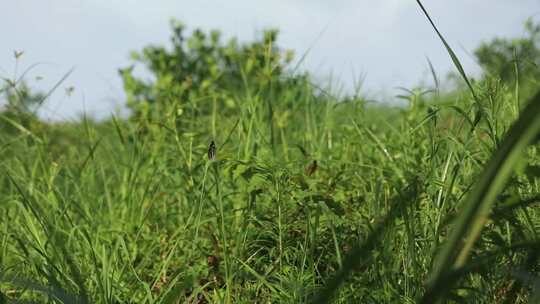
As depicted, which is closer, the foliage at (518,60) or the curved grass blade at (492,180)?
the curved grass blade at (492,180)

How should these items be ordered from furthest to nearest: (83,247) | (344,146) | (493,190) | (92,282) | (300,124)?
(300,124), (344,146), (83,247), (92,282), (493,190)

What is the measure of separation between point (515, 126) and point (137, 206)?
7.35 ft

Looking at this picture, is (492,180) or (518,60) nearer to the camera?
(492,180)

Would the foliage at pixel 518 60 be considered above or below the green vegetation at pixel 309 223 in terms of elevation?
above

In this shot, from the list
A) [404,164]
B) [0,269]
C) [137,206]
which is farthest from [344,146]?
[0,269]

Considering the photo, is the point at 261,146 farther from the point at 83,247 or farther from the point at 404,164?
the point at 83,247

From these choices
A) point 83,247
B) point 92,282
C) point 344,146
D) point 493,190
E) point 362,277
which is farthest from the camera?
point 344,146

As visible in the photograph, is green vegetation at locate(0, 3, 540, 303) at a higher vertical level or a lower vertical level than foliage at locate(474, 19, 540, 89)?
lower

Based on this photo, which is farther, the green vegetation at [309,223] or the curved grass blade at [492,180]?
the green vegetation at [309,223]

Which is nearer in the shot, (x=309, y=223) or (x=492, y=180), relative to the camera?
(x=492, y=180)

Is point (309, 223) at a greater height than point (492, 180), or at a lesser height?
lesser

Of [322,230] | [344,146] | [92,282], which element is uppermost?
[344,146]

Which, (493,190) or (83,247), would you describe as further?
Answer: (83,247)

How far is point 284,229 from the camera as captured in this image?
7.54 feet
